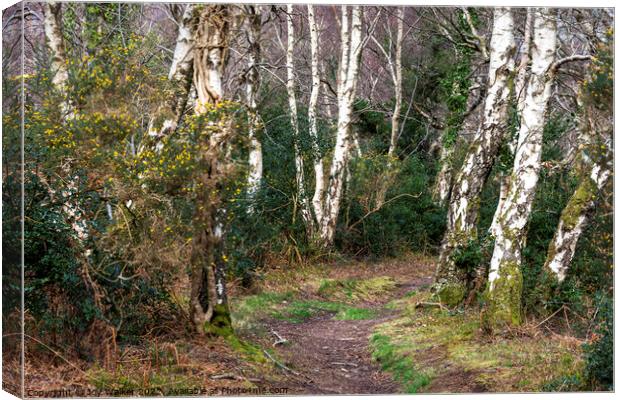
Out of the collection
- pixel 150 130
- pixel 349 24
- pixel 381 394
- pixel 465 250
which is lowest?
pixel 381 394

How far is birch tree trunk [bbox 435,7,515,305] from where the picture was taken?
8242 mm

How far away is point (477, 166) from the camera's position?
9.00m

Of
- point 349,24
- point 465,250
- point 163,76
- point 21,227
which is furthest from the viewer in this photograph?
point 465,250

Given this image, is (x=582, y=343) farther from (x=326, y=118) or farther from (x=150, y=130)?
(x=150, y=130)

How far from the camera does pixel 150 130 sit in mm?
6828

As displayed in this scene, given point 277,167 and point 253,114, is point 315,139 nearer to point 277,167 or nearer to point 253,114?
point 277,167

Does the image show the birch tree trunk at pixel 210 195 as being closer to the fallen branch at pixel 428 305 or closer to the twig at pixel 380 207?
the twig at pixel 380 207

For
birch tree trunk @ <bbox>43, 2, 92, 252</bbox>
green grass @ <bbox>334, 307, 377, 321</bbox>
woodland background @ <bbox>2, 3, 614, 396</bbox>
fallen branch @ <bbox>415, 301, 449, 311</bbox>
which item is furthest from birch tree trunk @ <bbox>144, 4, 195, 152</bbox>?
fallen branch @ <bbox>415, 301, 449, 311</bbox>

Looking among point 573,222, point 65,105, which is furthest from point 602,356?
point 65,105

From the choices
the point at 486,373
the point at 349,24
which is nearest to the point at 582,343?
the point at 486,373

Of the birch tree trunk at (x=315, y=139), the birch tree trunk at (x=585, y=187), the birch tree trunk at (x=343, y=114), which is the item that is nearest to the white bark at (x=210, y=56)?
the birch tree trunk at (x=315, y=139)

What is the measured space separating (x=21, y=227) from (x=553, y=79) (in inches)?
193

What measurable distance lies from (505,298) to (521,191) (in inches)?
40.5

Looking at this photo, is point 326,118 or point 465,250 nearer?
point 326,118
